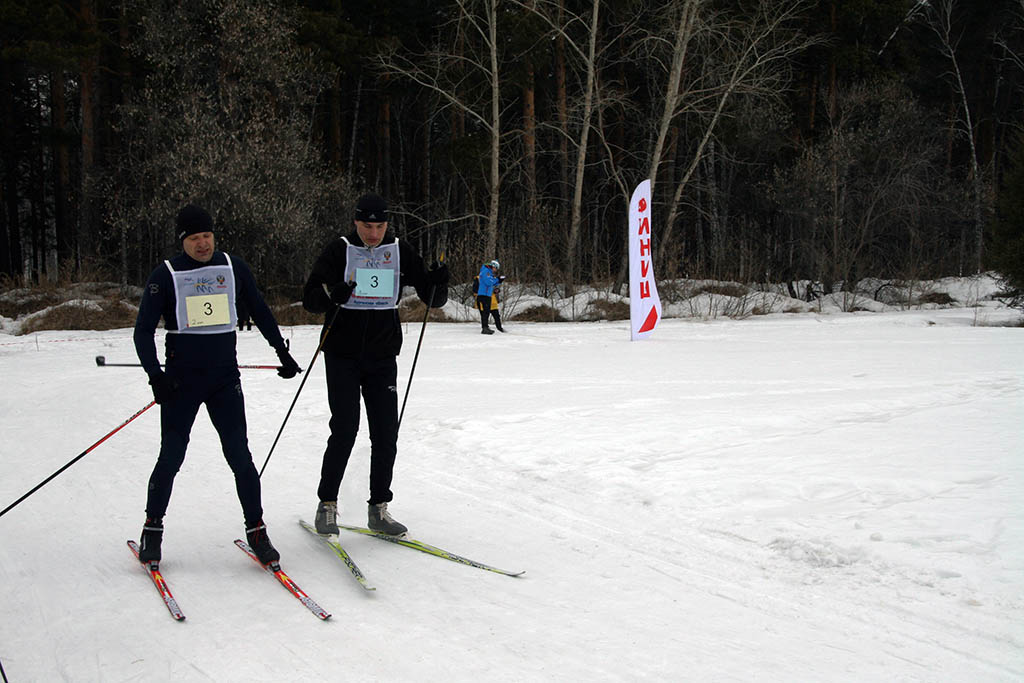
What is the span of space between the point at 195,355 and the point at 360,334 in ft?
2.81

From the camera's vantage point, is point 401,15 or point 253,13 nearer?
point 253,13

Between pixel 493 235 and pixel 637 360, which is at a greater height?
pixel 493 235

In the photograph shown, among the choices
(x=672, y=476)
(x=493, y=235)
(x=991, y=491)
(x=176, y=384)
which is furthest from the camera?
(x=493, y=235)

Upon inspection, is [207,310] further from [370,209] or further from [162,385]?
[370,209]

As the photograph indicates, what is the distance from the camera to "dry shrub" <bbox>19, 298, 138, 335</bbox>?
18.6m

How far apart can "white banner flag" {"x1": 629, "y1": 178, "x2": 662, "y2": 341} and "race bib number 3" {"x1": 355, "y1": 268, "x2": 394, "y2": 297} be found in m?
10.4

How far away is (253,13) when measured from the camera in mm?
23328

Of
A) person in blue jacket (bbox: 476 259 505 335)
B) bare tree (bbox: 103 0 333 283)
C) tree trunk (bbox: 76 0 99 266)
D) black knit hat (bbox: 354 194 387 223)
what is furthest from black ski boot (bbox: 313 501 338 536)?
tree trunk (bbox: 76 0 99 266)

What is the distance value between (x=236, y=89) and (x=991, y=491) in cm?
2329

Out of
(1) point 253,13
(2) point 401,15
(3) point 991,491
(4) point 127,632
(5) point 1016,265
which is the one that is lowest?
(4) point 127,632

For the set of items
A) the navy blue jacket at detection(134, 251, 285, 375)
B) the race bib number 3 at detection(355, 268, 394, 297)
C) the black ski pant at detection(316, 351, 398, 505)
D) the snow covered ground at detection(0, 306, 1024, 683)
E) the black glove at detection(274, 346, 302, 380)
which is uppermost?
the race bib number 3 at detection(355, 268, 394, 297)

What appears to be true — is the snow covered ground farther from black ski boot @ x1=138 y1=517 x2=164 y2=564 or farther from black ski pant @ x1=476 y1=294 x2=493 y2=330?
black ski pant @ x1=476 y1=294 x2=493 y2=330

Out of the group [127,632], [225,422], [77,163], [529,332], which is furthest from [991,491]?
[77,163]

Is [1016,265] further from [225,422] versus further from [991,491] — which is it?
[225,422]
